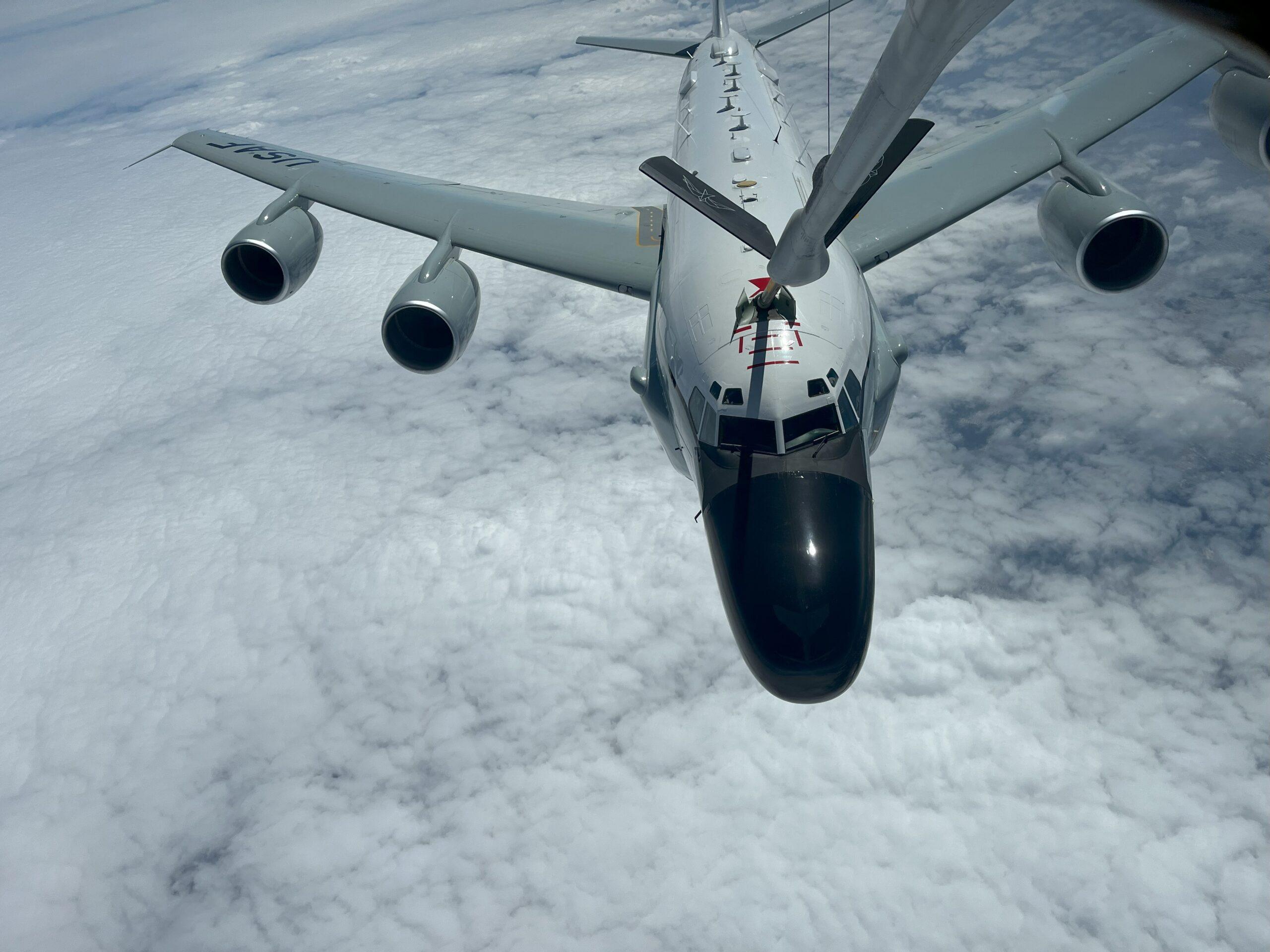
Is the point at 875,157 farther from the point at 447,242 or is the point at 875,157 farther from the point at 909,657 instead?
the point at 909,657

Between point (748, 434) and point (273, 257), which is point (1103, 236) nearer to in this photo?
point (748, 434)

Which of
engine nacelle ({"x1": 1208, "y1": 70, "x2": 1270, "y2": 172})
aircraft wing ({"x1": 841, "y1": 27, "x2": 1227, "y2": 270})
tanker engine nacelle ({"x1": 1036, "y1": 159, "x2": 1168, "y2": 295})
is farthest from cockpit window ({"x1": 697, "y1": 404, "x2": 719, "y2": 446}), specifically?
engine nacelle ({"x1": 1208, "y1": 70, "x2": 1270, "y2": 172})

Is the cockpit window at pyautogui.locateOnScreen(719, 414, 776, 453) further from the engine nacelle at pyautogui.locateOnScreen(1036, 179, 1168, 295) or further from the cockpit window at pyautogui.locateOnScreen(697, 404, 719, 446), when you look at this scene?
the engine nacelle at pyautogui.locateOnScreen(1036, 179, 1168, 295)

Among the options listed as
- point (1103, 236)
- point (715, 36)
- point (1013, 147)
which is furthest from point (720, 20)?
point (1103, 236)

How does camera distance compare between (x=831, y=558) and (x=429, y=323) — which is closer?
(x=831, y=558)

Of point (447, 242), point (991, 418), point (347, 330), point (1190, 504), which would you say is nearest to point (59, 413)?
point (347, 330)
